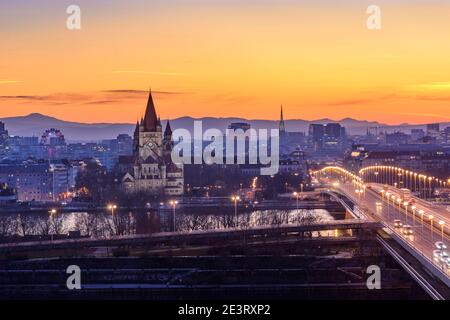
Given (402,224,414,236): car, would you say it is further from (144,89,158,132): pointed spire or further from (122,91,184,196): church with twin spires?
(144,89,158,132): pointed spire

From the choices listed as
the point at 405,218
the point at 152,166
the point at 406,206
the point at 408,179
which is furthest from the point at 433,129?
the point at 405,218

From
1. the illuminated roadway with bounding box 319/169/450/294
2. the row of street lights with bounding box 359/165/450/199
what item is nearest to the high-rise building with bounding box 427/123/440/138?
the row of street lights with bounding box 359/165/450/199

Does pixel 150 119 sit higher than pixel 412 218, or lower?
higher

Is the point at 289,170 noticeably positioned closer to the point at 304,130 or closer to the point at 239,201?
the point at 239,201

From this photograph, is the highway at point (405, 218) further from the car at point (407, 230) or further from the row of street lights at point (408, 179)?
the row of street lights at point (408, 179)

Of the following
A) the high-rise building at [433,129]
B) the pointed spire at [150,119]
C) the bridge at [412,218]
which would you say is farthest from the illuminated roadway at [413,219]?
the high-rise building at [433,129]

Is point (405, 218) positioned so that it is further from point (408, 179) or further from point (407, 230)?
point (408, 179)
